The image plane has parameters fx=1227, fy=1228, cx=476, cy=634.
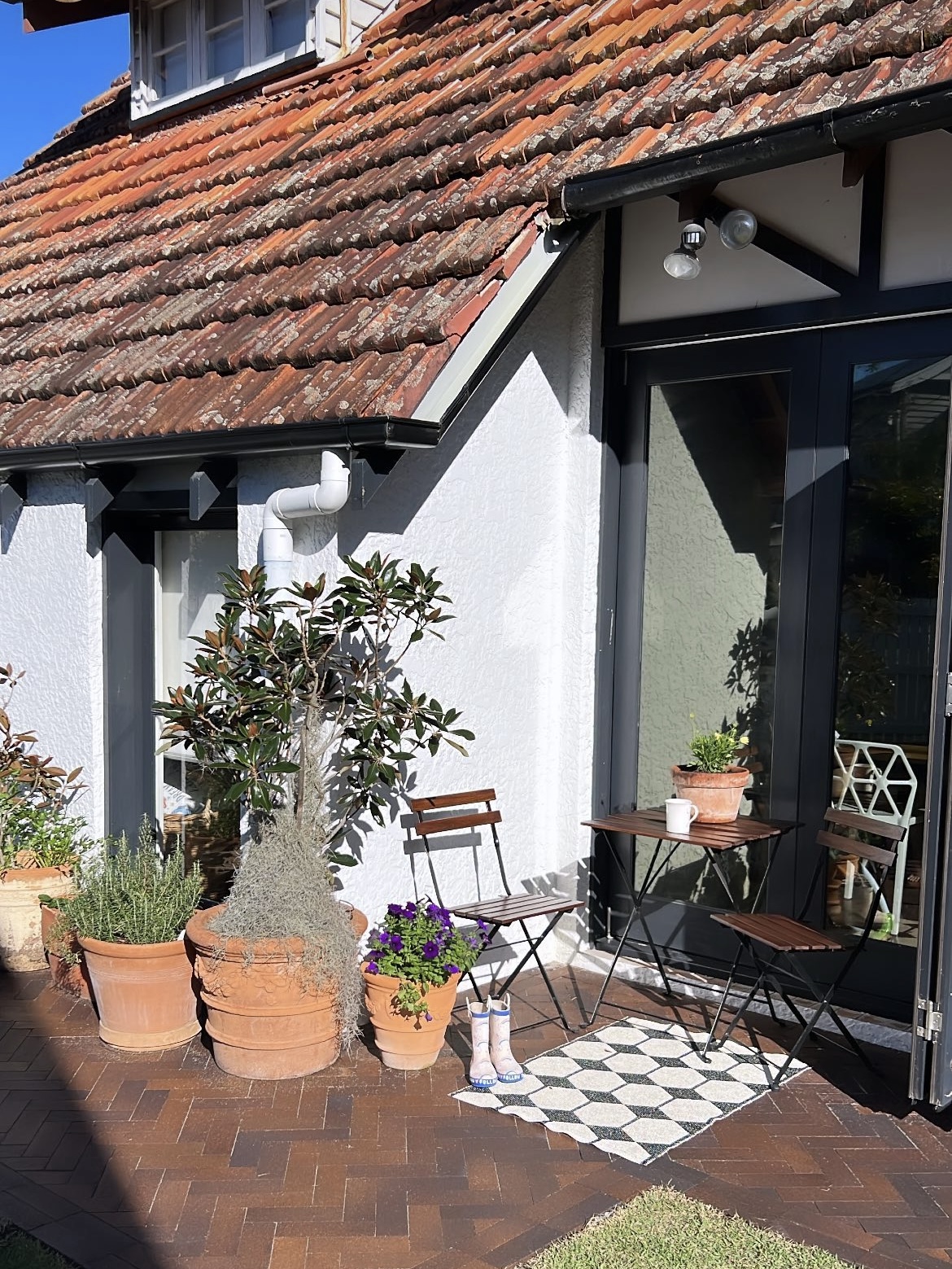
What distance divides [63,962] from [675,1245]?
3.52 meters

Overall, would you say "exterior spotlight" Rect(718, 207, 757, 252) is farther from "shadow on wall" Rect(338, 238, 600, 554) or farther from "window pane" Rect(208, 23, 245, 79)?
"window pane" Rect(208, 23, 245, 79)

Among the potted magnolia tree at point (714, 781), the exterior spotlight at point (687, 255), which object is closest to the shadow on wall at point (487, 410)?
the exterior spotlight at point (687, 255)

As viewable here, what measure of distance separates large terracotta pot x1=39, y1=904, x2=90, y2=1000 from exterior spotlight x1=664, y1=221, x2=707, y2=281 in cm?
410

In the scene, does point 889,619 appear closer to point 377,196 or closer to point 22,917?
point 377,196

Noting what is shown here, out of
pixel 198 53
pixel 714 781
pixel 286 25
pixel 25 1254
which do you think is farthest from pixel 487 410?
A: pixel 198 53

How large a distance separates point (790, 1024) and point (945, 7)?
4.43 metres

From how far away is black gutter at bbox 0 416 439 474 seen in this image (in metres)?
5.03

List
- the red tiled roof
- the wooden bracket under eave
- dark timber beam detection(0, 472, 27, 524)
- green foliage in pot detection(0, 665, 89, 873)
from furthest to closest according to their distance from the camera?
dark timber beam detection(0, 472, 27, 524) → green foliage in pot detection(0, 665, 89, 873) → the red tiled roof → the wooden bracket under eave

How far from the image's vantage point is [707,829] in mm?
5738

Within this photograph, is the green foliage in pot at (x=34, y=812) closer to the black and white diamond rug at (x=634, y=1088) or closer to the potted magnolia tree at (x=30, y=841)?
the potted magnolia tree at (x=30, y=841)

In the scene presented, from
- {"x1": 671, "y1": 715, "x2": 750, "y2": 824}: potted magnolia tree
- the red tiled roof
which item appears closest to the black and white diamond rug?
{"x1": 671, "y1": 715, "x2": 750, "y2": 824}: potted magnolia tree

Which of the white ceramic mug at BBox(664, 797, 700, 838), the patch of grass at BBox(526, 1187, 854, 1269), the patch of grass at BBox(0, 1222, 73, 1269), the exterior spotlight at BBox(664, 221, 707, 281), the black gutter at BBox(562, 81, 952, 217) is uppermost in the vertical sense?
the black gutter at BBox(562, 81, 952, 217)

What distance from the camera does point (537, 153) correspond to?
5895mm

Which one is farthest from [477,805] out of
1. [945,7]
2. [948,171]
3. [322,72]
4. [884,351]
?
[322,72]
